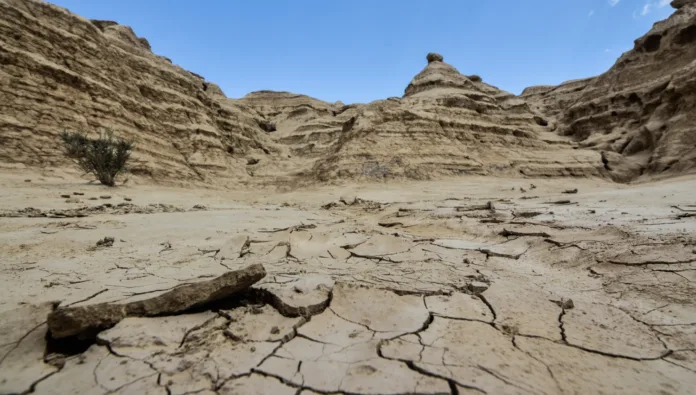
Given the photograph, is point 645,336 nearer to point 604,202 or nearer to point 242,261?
point 242,261

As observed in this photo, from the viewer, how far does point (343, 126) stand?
1755 cm

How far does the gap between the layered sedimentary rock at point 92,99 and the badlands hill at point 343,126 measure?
46 mm

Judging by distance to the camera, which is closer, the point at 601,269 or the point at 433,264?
the point at 601,269

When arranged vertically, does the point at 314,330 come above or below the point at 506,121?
below

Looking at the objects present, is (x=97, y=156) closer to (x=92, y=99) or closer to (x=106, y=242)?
(x=92, y=99)

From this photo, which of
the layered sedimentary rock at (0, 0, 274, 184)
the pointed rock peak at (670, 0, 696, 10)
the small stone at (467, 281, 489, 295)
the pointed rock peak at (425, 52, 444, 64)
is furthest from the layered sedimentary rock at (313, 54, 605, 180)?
the pointed rock peak at (670, 0, 696, 10)

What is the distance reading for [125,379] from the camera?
1242mm

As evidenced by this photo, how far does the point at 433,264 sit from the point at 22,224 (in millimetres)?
5243

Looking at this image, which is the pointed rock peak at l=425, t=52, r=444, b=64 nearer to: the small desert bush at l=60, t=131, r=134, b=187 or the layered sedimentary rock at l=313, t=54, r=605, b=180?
the layered sedimentary rock at l=313, t=54, r=605, b=180

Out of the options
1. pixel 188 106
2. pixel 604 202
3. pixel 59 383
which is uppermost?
pixel 188 106

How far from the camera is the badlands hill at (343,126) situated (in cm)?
1134

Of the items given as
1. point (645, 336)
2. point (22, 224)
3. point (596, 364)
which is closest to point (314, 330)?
point (596, 364)

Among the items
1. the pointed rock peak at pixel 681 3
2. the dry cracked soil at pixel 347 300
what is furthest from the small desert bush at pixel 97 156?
the pointed rock peak at pixel 681 3

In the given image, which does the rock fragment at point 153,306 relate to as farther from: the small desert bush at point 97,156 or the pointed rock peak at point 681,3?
the pointed rock peak at point 681,3
